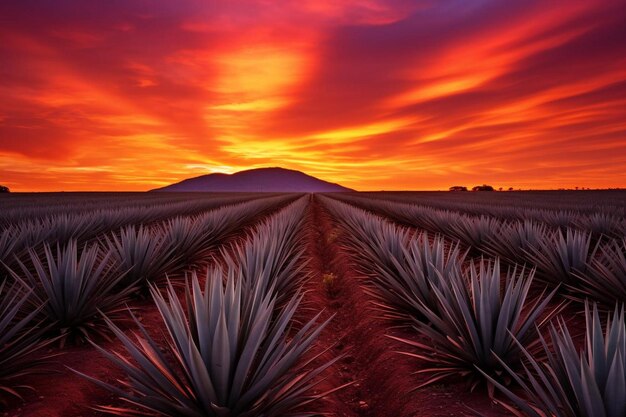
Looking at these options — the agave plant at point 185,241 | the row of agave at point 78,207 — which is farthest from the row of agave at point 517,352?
the row of agave at point 78,207

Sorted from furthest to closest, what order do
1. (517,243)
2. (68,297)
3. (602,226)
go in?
(602,226)
(517,243)
(68,297)

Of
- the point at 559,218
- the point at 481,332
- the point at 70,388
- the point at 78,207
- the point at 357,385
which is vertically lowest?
the point at 357,385

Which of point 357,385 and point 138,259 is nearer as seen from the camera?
point 357,385

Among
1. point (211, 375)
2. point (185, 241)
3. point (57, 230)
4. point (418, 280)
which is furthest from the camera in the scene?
point (57, 230)

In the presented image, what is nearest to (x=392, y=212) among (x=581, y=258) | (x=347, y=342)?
(x=581, y=258)

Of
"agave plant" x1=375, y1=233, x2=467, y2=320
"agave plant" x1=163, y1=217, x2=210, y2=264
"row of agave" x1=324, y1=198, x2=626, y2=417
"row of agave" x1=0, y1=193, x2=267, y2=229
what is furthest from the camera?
"row of agave" x1=0, y1=193, x2=267, y2=229

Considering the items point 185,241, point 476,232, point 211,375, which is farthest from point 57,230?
point 476,232

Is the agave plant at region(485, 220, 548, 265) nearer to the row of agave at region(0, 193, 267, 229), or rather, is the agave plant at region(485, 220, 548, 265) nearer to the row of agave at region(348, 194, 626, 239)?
the row of agave at region(348, 194, 626, 239)

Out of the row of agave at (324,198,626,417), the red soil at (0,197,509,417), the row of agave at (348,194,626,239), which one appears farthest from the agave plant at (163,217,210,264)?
the row of agave at (348,194,626,239)

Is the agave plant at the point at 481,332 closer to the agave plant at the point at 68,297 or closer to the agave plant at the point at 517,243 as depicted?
the agave plant at the point at 68,297

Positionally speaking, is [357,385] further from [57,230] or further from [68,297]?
[57,230]

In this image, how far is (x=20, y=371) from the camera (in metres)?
2.84

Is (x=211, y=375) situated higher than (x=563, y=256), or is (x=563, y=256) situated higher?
(x=563, y=256)

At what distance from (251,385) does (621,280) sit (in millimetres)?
4139
